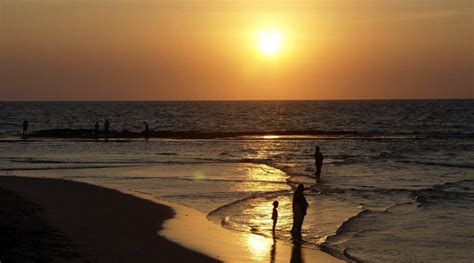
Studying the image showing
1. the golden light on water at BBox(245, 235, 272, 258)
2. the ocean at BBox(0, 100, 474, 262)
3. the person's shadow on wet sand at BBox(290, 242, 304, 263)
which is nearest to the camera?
the person's shadow on wet sand at BBox(290, 242, 304, 263)

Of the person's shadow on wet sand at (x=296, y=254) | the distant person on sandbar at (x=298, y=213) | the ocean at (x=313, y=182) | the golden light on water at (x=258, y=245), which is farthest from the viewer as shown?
the ocean at (x=313, y=182)

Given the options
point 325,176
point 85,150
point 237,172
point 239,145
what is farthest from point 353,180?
point 239,145

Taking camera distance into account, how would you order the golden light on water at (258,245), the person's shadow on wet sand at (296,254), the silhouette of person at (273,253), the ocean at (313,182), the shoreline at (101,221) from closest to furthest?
1. the shoreline at (101,221)
2. the silhouette of person at (273,253)
3. the person's shadow on wet sand at (296,254)
4. the golden light on water at (258,245)
5. the ocean at (313,182)

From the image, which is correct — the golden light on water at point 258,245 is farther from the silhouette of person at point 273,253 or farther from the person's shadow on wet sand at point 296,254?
the person's shadow on wet sand at point 296,254

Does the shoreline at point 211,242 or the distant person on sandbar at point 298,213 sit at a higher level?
the distant person on sandbar at point 298,213

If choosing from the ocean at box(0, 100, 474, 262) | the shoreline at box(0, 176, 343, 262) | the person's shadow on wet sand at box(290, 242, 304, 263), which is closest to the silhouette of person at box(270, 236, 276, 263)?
the shoreline at box(0, 176, 343, 262)

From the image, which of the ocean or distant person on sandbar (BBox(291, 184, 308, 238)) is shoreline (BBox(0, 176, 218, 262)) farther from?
distant person on sandbar (BBox(291, 184, 308, 238))

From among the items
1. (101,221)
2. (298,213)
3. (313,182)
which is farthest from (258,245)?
(313,182)

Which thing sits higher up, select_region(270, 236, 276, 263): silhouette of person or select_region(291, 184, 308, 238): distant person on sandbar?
select_region(291, 184, 308, 238): distant person on sandbar

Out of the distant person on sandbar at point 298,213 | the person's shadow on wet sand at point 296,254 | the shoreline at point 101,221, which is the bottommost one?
the person's shadow on wet sand at point 296,254

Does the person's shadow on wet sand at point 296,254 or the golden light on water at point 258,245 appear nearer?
the person's shadow on wet sand at point 296,254

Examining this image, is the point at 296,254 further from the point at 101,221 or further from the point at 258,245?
the point at 101,221

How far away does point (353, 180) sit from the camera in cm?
3459

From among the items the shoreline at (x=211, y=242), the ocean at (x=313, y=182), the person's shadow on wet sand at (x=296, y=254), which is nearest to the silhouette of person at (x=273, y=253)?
the shoreline at (x=211, y=242)
